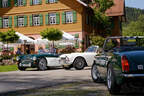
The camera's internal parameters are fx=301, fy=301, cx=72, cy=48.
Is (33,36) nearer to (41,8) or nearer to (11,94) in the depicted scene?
(41,8)

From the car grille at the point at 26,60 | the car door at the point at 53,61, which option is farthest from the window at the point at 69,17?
the car grille at the point at 26,60

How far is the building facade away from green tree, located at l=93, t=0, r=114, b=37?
1.24 m

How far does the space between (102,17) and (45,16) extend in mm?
7003

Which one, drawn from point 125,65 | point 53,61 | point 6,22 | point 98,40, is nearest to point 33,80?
point 125,65

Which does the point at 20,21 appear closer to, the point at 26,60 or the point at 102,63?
the point at 26,60

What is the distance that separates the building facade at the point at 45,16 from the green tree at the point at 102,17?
1.24 metres

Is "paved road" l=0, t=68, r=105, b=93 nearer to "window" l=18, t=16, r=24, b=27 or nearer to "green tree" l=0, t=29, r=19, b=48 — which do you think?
"green tree" l=0, t=29, r=19, b=48

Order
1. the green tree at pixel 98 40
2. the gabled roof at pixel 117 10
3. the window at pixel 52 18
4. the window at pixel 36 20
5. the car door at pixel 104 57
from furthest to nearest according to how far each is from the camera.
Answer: the gabled roof at pixel 117 10
the window at pixel 36 20
the window at pixel 52 18
the green tree at pixel 98 40
the car door at pixel 104 57

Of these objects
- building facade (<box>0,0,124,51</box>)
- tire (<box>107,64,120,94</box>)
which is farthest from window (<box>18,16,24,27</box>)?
tire (<box>107,64,120,94</box>)

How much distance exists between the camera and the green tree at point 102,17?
36281 millimetres

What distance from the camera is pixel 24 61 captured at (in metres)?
16.9

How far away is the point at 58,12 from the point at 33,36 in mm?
4520

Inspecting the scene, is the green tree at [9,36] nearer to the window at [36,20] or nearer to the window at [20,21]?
the window at [36,20]

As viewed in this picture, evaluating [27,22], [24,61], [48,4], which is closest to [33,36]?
[27,22]
